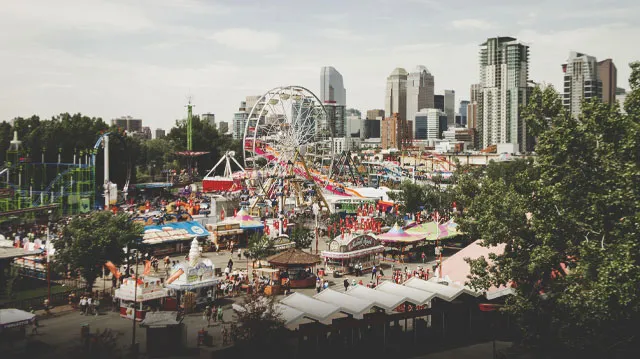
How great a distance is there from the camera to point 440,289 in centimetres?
2403

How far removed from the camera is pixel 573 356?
19266 mm

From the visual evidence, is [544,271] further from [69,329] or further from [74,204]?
[74,204]

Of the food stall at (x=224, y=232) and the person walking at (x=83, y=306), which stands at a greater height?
the food stall at (x=224, y=232)

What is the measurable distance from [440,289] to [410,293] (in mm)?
1437

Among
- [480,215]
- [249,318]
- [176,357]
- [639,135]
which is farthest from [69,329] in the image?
[639,135]


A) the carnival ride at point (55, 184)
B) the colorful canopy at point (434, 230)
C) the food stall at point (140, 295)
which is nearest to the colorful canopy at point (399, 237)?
the colorful canopy at point (434, 230)

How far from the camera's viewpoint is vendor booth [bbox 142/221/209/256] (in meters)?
39.1

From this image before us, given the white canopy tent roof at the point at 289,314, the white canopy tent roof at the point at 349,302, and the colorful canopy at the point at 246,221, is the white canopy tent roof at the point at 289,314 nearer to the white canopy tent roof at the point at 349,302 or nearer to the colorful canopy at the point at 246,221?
the white canopy tent roof at the point at 349,302

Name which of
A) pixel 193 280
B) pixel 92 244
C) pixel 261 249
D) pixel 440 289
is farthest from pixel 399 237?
pixel 92 244

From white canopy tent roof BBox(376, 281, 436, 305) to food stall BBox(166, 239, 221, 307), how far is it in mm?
8574

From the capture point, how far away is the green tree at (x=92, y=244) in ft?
90.5

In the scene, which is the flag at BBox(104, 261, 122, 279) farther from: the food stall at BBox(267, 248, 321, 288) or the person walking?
the food stall at BBox(267, 248, 321, 288)

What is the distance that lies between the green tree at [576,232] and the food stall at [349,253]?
15300mm

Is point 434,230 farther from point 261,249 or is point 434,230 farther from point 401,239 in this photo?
point 261,249
